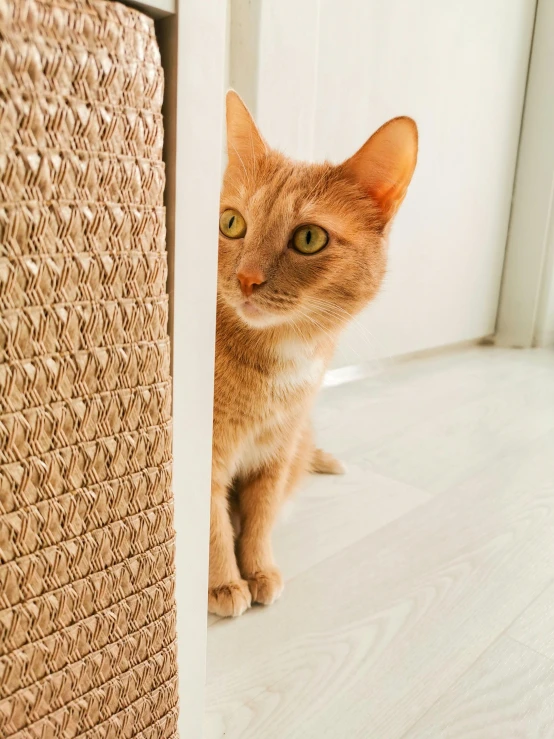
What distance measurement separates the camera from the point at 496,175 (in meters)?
2.49

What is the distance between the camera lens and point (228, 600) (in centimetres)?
93

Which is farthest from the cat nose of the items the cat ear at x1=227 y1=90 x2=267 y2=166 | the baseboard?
the baseboard

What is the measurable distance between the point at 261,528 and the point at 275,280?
0.43m

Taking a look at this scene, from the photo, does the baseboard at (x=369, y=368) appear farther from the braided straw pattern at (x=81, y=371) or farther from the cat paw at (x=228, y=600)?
the braided straw pattern at (x=81, y=371)

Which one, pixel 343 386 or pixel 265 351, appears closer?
pixel 265 351

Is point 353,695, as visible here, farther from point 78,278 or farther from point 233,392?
point 78,278

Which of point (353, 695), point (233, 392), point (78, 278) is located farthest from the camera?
point (233, 392)

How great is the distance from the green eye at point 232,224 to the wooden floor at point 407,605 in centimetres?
57

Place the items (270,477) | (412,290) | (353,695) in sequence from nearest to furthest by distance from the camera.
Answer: (353,695) < (270,477) < (412,290)

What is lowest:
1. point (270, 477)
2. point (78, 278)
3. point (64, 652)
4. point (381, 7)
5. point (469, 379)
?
point (469, 379)

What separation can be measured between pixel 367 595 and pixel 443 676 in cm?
18

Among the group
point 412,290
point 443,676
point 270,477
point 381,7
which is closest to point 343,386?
point 412,290

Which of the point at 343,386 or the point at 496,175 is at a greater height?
the point at 496,175

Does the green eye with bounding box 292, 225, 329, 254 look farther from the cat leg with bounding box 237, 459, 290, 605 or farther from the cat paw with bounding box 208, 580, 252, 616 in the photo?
the cat paw with bounding box 208, 580, 252, 616
